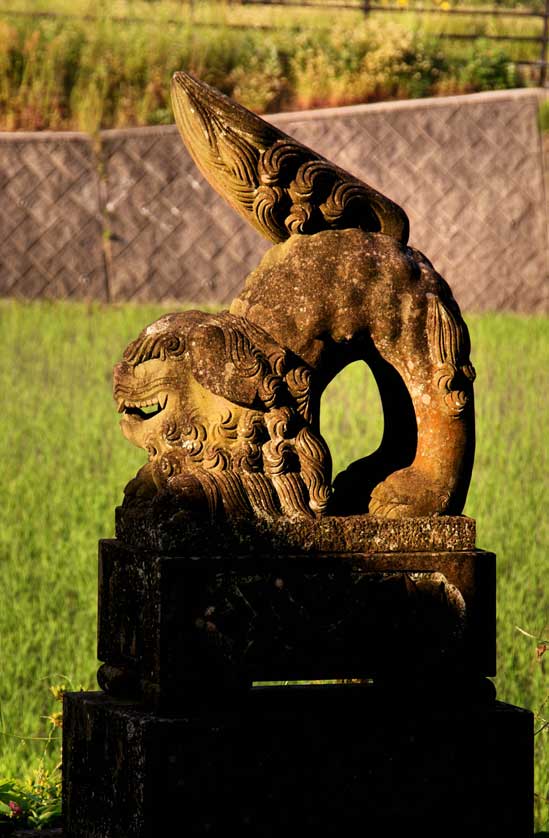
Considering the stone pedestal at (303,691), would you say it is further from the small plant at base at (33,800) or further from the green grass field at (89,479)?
the green grass field at (89,479)

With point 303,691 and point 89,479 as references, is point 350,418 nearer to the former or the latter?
point 89,479

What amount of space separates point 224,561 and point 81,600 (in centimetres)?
351

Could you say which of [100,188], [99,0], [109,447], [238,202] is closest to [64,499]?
[109,447]

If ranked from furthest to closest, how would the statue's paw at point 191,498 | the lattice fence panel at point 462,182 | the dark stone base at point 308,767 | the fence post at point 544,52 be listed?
the fence post at point 544,52 < the lattice fence panel at point 462,182 < the statue's paw at point 191,498 < the dark stone base at point 308,767

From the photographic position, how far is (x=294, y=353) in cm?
366

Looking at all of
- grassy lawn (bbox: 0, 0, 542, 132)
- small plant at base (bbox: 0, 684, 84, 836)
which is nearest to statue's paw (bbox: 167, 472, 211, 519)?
small plant at base (bbox: 0, 684, 84, 836)

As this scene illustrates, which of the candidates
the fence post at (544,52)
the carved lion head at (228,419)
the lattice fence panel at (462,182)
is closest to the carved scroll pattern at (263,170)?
the carved lion head at (228,419)

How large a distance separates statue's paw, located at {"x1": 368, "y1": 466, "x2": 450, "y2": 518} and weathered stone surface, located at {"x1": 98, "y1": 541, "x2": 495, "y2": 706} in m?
0.11

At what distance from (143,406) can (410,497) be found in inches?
26.8

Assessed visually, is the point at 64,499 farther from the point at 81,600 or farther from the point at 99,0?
the point at 99,0

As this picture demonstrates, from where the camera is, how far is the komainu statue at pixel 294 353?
11.7ft

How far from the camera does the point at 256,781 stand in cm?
338

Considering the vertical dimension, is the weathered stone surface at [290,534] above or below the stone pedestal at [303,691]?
above

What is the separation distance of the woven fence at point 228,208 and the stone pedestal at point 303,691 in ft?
37.8
